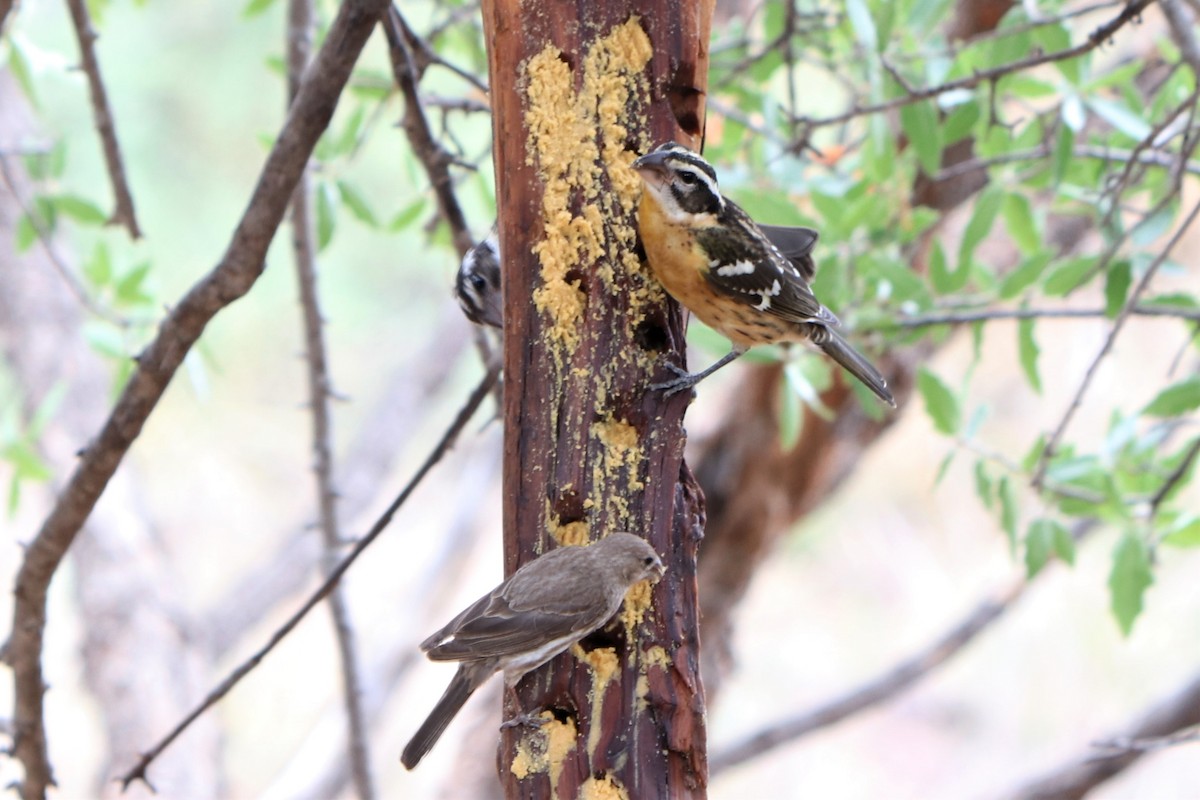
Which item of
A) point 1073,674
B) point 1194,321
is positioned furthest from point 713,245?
point 1073,674

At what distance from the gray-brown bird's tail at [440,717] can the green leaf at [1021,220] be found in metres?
2.12

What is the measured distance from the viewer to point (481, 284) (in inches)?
104

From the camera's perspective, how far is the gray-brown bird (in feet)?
5.99

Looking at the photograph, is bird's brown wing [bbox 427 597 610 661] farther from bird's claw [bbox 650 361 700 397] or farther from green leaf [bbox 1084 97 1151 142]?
green leaf [bbox 1084 97 1151 142]

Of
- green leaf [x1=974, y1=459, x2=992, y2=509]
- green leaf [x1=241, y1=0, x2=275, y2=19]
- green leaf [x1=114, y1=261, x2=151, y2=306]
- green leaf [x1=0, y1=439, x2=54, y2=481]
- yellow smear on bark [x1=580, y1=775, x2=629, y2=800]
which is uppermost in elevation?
green leaf [x1=241, y1=0, x2=275, y2=19]

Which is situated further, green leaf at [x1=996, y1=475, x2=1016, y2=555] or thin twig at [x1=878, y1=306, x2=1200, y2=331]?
green leaf at [x1=996, y1=475, x2=1016, y2=555]


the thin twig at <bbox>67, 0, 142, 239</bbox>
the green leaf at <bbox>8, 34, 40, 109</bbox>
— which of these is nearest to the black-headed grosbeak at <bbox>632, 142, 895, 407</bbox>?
the thin twig at <bbox>67, 0, 142, 239</bbox>

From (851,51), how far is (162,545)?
3137 mm

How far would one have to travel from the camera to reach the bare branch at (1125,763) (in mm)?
4395

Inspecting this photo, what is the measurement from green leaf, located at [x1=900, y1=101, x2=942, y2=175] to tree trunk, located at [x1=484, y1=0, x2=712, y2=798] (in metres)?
1.06

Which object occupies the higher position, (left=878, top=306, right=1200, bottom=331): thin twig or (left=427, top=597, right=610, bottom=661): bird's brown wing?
(left=878, top=306, right=1200, bottom=331): thin twig

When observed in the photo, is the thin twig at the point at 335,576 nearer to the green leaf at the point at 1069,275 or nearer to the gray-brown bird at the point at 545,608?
the gray-brown bird at the point at 545,608

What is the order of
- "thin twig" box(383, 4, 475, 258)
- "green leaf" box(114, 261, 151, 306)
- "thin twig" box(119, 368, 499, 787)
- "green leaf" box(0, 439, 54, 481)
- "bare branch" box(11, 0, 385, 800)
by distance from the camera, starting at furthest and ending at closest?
"green leaf" box(0, 439, 54, 481), "green leaf" box(114, 261, 151, 306), "thin twig" box(383, 4, 475, 258), "thin twig" box(119, 368, 499, 787), "bare branch" box(11, 0, 385, 800)

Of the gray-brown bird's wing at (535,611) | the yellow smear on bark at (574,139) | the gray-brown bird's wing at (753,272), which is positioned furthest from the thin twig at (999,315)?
the gray-brown bird's wing at (535,611)
